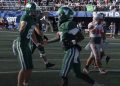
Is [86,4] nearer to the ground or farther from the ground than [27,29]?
nearer to the ground

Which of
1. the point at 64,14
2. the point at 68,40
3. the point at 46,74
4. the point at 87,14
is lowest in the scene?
the point at 87,14

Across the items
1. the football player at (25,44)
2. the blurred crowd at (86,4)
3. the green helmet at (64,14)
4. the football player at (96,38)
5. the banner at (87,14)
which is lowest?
the banner at (87,14)

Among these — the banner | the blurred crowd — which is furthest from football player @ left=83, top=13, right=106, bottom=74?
the blurred crowd

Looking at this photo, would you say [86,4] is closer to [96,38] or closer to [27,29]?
[96,38]

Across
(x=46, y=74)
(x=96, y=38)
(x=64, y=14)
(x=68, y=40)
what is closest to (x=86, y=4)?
(x=96, y=38)

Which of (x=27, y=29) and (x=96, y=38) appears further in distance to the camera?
(x=96, y=38)

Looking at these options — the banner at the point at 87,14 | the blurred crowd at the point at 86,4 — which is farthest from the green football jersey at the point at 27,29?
the blurred crowd at the point at 86,4

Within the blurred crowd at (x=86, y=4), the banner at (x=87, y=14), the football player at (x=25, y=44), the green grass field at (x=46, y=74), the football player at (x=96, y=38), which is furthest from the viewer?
the blurred crowd at (x=86, y=4)

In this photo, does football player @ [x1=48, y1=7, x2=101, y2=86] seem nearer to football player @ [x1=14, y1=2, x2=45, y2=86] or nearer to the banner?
football player @ [x1=14, y1=2, x2=45, y2=86]

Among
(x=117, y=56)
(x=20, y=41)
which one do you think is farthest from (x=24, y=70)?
(x=117, y=56)

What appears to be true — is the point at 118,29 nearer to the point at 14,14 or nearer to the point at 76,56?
the point at 14,14

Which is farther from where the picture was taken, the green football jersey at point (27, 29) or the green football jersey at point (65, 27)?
the green football jersey at point (27, 29)

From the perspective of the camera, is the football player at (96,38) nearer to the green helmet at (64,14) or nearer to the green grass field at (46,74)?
the green grass field at (46,74)

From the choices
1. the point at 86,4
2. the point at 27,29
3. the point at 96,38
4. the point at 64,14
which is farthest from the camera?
the point at 86,4
